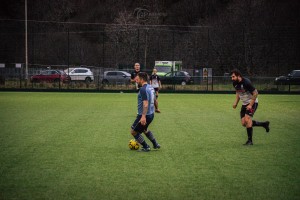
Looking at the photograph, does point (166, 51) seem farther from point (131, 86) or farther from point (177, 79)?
point (131, 86)

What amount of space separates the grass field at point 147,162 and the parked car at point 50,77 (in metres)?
26.0

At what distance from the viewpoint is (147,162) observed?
9.77 metres

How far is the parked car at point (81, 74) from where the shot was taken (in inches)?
1739

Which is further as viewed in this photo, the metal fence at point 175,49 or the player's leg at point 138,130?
the metal fence at point 175,49

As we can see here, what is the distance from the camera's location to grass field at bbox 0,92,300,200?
24.4ft

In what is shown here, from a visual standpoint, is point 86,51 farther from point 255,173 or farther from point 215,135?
point 255,173

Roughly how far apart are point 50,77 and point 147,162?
3715 cm

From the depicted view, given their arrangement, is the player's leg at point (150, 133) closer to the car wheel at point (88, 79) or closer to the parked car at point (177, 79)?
the parked car at point (177, 79)

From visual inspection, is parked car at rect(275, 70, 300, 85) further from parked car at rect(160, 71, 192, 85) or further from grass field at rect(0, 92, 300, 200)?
grass field at rect(0, 92, 300, 200)

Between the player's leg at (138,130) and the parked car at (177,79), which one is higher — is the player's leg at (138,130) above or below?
below

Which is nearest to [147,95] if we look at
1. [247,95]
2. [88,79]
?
[247,95]

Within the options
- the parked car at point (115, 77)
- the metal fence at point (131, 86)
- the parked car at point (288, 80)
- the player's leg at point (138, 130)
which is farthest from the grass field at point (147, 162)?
the parked car at point (115, 77)

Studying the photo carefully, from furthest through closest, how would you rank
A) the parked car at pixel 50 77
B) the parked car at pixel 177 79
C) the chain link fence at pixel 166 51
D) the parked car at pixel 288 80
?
the chain link fence at pixel 166 51 → the parked car at pixel 50 77 → the parked car at pixel 177 79 → the parked car at pixel 288 80

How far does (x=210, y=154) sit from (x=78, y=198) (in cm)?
442
